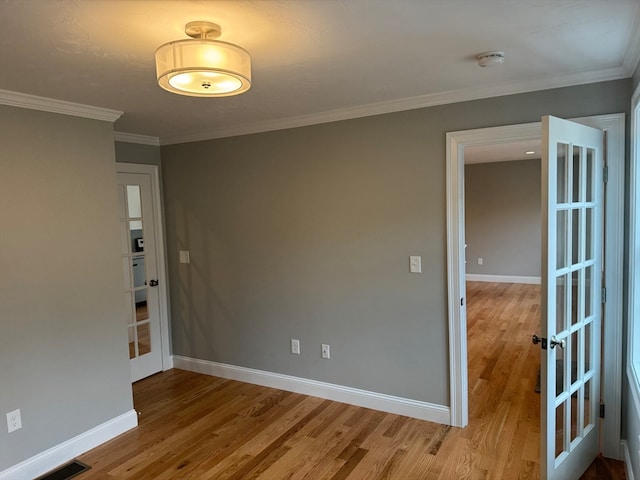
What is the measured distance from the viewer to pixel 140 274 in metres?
4.29

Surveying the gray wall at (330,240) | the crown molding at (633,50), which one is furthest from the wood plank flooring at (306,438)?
the crown molding at (633,50)

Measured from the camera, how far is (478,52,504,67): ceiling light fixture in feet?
7.16

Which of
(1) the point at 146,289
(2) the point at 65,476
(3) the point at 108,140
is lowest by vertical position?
(2) the point at 65,476

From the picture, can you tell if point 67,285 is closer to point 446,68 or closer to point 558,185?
point 446,68

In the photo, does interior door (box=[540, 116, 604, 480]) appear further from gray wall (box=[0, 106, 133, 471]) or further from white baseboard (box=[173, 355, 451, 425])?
gray wall (box=[0, 106, 133, 471])

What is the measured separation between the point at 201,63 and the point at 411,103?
6.09ft

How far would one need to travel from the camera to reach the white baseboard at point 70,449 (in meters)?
2.67

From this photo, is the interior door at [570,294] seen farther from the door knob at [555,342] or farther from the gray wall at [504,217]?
the gray wall at [504,217]

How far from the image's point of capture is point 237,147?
12.9ft

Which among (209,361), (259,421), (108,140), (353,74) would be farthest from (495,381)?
(108,140)

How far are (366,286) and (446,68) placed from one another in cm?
170

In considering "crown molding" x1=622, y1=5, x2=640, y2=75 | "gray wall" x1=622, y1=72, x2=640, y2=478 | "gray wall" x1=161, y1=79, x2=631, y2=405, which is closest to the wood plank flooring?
"gray wall" x1=161, y1=79, x2=631, y2=405

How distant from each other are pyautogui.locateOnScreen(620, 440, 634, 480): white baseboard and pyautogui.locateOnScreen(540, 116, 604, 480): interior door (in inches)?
5.6

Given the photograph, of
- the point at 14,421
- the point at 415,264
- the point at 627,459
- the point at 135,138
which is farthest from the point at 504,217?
the point at 14,421
